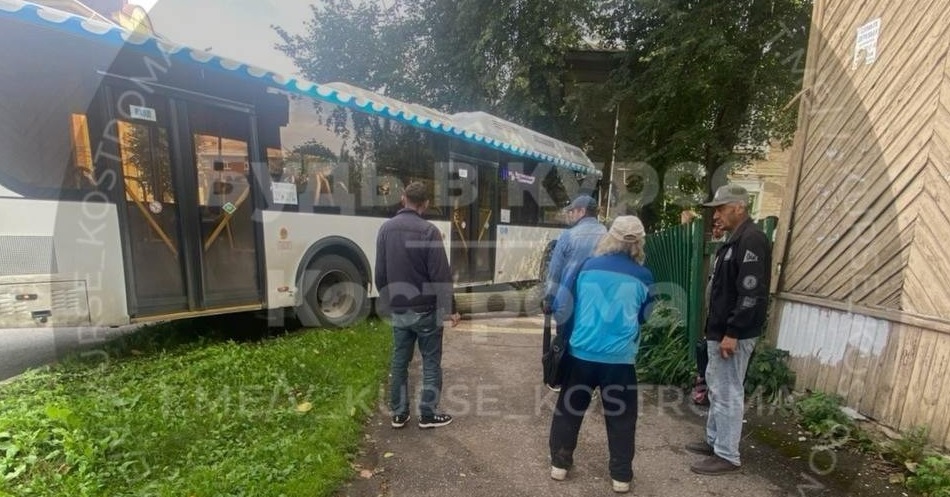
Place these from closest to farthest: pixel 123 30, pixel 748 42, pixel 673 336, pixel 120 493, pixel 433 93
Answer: pixel 120 493
pixel 123 30
pixel 673 336
pixel 748 42
pixel 433 93

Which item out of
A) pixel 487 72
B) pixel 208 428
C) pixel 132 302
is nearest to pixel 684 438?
pixel 208 428

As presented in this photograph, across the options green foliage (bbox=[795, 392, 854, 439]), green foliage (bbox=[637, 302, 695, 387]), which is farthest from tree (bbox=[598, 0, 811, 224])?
green foliage (bbox=[795, 392, 854, 439])

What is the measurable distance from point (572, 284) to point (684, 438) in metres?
1.72

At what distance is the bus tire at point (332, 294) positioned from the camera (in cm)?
573

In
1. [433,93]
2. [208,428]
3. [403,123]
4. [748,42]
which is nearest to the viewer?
[208,428]

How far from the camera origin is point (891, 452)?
3.21 meters

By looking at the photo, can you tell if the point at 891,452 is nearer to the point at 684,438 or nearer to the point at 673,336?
the point at 684,438

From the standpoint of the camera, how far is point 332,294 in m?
6.14

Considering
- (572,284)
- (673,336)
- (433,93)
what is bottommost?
(673,336)

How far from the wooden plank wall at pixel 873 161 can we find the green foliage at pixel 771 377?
0.66 meters

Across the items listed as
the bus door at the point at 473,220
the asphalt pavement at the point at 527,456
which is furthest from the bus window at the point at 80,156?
the bus door at the point at 473,220

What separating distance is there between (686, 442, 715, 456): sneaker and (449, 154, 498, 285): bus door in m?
4.90

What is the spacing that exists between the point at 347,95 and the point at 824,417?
5804 millimetres

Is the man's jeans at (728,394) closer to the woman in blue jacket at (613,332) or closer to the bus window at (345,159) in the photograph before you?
the woman in blue jacket at (613,332)
